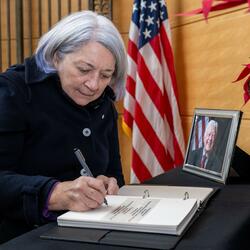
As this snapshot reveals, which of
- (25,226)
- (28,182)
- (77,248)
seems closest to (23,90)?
(28,182)

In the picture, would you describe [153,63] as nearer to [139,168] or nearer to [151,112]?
[151,112]

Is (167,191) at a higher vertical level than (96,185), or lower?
lower

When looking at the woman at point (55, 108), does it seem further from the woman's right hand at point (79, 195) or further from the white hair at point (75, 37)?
the woman's right hand at point (79, 195)

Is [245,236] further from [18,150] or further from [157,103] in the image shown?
[157,103]

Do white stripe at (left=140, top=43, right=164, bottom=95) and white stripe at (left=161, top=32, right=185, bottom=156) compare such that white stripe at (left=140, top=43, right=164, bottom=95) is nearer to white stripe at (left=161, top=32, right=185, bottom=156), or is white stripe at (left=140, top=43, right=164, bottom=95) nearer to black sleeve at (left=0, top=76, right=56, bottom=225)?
white stripe at (left=161, top=32, right=185, bottom=156)

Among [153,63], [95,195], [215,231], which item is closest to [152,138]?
[153,63]

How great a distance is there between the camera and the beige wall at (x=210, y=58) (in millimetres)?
2580

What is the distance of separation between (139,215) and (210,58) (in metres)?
1.87

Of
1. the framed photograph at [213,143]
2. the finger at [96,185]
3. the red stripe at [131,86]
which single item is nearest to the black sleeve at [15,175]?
the finger at [96,185]

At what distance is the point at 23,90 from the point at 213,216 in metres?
0.72

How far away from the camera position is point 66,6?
4160mm

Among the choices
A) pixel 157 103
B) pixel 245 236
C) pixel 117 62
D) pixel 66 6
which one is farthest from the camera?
pixel 66 6

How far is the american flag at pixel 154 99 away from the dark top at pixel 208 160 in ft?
3.32

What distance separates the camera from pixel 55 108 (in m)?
1.60
